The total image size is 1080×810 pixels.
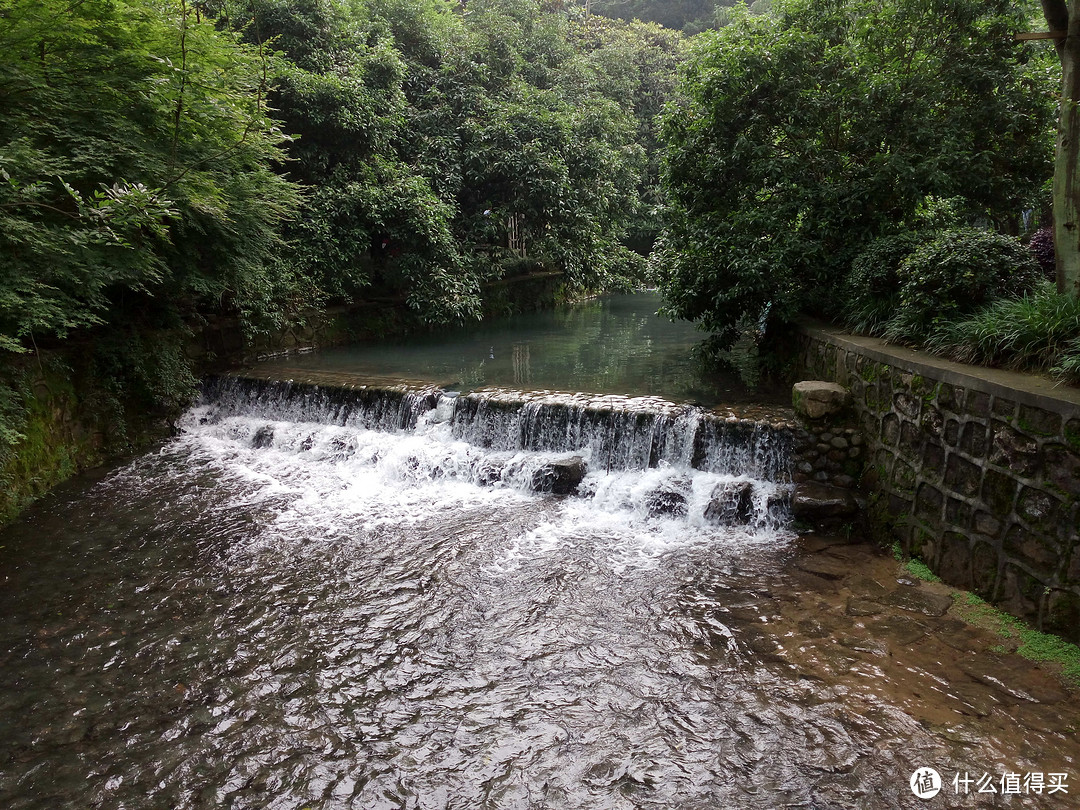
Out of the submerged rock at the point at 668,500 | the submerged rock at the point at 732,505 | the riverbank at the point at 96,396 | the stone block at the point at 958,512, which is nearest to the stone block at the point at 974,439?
the stone block at the point at 958,512

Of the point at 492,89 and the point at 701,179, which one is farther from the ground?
the point at 492,89

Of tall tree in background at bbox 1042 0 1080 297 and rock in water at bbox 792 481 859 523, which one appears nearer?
tall tree in background at bbox 1042 0 1080 297

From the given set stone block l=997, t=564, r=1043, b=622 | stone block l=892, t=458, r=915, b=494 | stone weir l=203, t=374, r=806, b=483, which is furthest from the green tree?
stone block l=997, t=564, r=1043, b=622

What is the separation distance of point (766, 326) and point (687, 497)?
446 cm

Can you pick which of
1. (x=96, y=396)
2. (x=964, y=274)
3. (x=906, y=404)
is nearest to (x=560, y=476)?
(x=906, y=404)

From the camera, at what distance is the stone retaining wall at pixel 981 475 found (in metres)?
4.30

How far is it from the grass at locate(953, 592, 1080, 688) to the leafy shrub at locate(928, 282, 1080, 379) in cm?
180

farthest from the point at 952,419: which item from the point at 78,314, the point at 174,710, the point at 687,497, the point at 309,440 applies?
the point at 78,314

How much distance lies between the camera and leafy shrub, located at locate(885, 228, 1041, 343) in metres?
5.85

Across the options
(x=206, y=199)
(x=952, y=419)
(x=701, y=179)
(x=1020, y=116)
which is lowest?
(x=952, y=419)

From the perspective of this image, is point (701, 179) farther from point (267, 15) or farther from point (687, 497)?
point (267, 15)

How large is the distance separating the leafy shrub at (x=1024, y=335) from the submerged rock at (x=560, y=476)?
3.85m

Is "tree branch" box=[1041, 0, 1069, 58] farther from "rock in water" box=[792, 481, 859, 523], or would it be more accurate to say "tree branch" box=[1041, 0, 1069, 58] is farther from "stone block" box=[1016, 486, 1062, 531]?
"rock in water" box=[792, 481, 859, 523]

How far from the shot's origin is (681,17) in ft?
136
